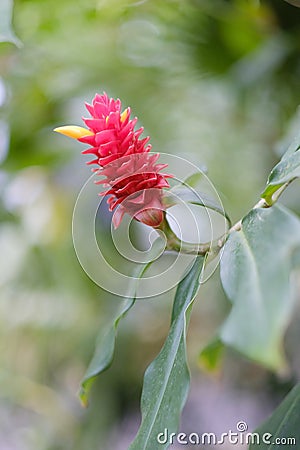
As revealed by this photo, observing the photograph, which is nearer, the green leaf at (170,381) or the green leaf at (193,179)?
the green leaf at (170,381)

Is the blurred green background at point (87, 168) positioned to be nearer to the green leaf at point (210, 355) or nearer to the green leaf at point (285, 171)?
the green leaf at point (210, 355)

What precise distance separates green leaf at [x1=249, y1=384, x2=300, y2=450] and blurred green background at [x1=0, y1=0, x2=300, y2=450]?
47cm

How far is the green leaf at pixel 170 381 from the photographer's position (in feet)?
1.48

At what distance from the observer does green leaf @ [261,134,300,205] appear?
0.45 m

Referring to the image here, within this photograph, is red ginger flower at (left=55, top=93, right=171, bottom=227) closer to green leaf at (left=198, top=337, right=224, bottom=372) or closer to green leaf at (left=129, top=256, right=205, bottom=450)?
green leaf at (left=129, top=256, right=205, bottom=450)

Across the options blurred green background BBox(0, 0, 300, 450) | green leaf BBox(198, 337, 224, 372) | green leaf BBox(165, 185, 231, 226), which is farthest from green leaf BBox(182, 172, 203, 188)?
blurred green background BBox(0, 0, 300, 450)

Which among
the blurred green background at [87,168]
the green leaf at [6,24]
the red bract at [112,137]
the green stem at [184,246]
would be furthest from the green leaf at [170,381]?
the blurred green background at [87,168]

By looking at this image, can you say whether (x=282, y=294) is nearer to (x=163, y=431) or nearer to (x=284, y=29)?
(x=163, y=431)

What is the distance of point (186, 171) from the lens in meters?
0.67

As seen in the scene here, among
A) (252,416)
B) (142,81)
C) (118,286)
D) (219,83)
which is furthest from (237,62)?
(252,416)

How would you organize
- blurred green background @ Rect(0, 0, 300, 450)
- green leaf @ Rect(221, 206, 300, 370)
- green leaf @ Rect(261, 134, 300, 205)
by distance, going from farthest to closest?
blurred green background @ Rect(0, 0, 300, 450) < green leaf @ Rect(261, 134, 300, 205) < green leaf @ Rect(221, 206, 300, 370)

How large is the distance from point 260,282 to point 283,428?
0.96 feet

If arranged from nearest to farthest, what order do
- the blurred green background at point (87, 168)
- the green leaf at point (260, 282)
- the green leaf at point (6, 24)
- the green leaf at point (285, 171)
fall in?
the green leaf at point (260, 282) → the green leaf at point (285, 171) → the green leaf at point (6, 24) → the blurred green background at point (87, 168)

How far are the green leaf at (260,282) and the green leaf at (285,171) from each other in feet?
0.08
